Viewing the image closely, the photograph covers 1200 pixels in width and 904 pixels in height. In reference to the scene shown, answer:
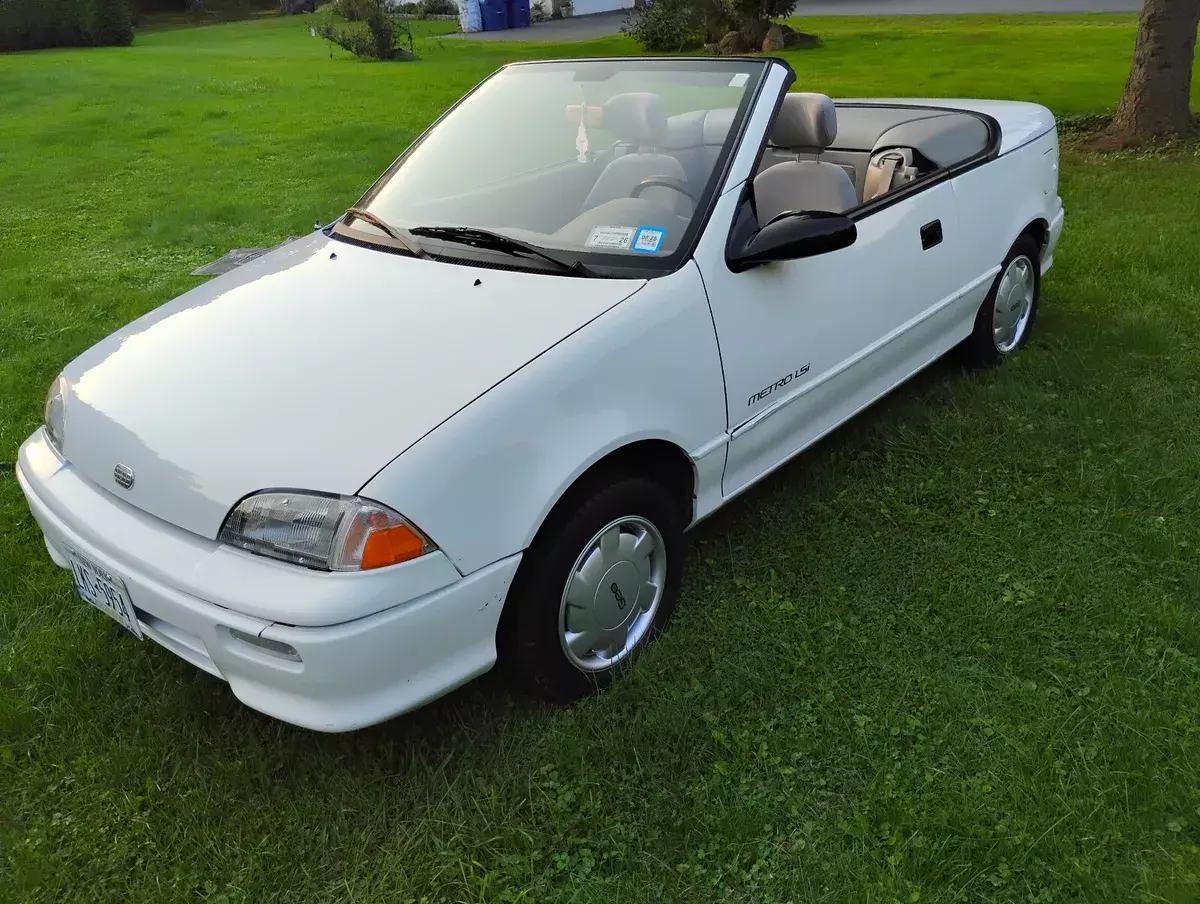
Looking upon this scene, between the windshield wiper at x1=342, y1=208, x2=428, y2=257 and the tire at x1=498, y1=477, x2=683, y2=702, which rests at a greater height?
the windshield wiper at x1=342, y1=208, x2=428, y2=257

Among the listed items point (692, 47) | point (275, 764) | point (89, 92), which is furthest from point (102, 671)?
point (692, 47)

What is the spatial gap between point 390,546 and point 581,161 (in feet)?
5.64

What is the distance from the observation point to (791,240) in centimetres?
268

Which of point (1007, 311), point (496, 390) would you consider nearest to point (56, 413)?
point (496, 390)

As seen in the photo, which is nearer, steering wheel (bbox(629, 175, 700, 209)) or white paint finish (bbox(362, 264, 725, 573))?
white paint finish (bbox(362, 264, 725, 573))

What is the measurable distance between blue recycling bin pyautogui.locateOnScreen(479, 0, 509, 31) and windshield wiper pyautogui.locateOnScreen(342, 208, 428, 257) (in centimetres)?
2594

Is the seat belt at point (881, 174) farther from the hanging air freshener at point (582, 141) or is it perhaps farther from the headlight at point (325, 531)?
the headlight at point (325, 531)

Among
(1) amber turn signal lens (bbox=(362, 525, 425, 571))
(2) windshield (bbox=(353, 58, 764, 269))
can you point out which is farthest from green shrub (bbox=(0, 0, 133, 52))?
(1) amber turn signal lens (bbox=(362, 525, 425, 571))

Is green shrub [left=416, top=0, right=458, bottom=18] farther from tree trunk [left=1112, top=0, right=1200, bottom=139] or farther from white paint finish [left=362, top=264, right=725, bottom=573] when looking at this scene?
white paint finish [left=362, top=264, right=725, bottom=573]

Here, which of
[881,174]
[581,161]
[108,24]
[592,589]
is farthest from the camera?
[108,24]

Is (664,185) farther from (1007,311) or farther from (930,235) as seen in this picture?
(1007,311)

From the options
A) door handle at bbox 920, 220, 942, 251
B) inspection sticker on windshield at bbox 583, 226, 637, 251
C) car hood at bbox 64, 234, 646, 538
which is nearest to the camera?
car hood at bbox 64, 234, 646, 538

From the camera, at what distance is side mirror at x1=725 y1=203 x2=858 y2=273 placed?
2.69m

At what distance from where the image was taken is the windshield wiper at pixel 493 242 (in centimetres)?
263
